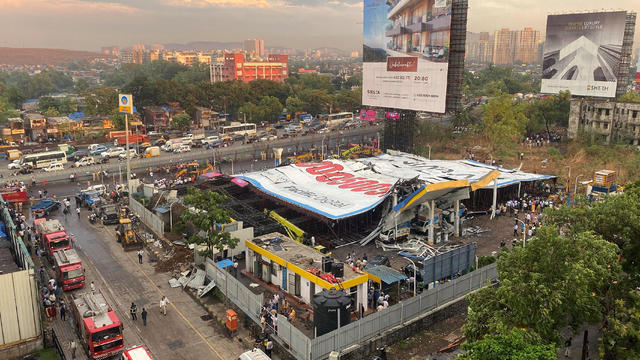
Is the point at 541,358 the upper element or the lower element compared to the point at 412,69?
lower

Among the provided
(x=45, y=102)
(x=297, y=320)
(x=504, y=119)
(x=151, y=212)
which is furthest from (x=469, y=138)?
(x=45, y=102)

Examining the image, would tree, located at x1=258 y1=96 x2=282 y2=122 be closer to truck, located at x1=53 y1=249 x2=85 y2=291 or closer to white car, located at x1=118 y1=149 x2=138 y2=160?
white car, located at x1=118 y1=149 x2=138 y2=160

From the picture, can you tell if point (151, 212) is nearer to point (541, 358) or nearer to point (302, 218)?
point (302, 218)

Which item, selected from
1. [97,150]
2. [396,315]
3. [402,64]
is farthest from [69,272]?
[97,150]

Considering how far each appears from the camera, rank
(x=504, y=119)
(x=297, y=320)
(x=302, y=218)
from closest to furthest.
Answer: (x=297, y=320)
(x=302, y=218)
(x=504, y=119)

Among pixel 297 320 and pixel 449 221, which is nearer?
pixel 297 320

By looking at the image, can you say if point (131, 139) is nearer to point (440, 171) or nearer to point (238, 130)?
point (238, 130)
